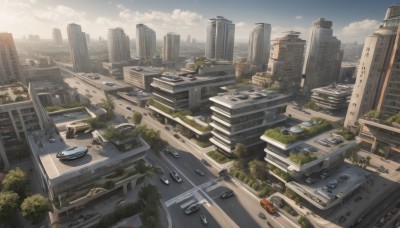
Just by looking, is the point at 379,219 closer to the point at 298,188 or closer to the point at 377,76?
the point at 298,188

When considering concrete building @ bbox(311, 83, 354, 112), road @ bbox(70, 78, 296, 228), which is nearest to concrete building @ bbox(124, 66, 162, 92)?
road @ bbox(70, 78, 296, 228)

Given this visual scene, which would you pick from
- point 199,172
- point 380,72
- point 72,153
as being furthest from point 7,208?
point 380,72

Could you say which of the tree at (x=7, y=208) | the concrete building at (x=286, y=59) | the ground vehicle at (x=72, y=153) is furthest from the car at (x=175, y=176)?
the concrete building at (x=286, y=59)

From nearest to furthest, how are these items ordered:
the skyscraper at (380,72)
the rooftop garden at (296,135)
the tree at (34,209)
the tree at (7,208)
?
the tree at (34,209) < the tree at (7,208) < the rooftop garden at (296,135) < the skyscraper at (380,72)

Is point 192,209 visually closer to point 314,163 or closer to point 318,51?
point 314,163

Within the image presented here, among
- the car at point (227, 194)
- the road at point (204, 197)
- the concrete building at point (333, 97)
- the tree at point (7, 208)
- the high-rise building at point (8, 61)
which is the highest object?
the high-rise building at point (8, 61)

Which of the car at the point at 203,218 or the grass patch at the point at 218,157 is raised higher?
the grass patch at the point at 218,157

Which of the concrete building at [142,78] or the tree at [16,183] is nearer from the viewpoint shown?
the tree at [16,183]

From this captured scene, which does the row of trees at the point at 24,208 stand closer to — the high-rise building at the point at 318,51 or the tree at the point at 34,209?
the tree at the point at 34,209

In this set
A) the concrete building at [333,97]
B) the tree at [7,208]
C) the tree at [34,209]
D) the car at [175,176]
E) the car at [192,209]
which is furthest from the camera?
the concrete building at [333,97]
